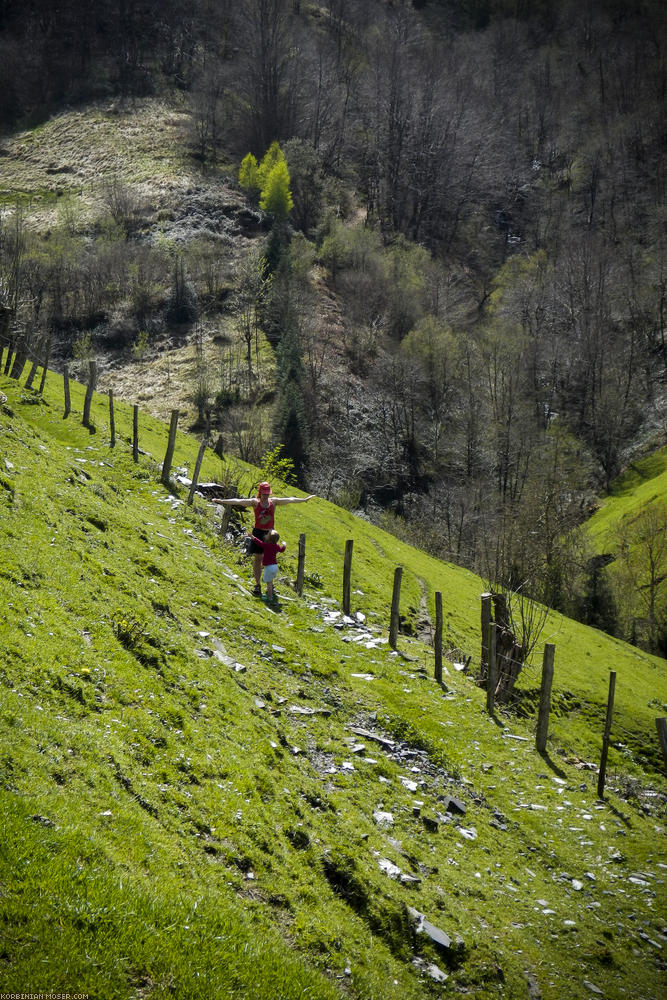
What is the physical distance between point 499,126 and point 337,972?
189 metres

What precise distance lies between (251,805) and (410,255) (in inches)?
5073

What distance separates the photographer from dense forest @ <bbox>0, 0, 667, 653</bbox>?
278 ft

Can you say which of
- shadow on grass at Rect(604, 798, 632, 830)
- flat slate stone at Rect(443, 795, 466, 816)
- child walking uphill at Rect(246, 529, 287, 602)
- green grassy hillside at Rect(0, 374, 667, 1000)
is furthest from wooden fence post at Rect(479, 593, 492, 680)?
flat slate stone at Rect(443, 795, 466, 816)

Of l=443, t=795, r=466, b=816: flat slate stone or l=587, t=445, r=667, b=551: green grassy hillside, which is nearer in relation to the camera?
l=443, t=795, r=466, b=816: flat slate stone

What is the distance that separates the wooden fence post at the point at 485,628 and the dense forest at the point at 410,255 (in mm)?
21000

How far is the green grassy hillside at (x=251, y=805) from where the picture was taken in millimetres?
6762

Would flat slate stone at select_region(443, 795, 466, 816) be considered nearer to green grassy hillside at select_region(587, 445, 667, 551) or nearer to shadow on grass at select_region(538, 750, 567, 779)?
shadow on grass at select_region(538, 750, 567, 779)

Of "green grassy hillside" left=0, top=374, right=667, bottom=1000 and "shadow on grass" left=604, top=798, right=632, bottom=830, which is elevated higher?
"green grassy hillside" left=0, top=374, right=667, bottom=1000

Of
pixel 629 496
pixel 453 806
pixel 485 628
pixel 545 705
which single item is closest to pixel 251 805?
pixel 453 806

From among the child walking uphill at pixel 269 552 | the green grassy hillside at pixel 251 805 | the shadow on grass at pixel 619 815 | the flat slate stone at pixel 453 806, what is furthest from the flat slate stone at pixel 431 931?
the child walking uphill at pixel 269 552

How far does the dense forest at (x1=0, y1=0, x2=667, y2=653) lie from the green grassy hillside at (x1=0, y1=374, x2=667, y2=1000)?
60.2 feet

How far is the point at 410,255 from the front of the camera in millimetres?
126562

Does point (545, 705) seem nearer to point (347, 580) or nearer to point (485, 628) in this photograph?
point (485, 628)

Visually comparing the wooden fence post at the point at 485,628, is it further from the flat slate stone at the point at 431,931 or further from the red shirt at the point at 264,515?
the flat slate stone at the point at 431,931
